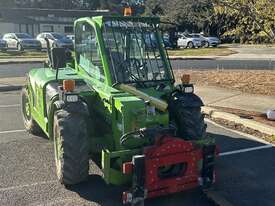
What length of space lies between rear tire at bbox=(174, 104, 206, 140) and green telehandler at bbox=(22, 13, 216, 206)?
0.01 metres

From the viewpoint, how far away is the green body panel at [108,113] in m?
5.45

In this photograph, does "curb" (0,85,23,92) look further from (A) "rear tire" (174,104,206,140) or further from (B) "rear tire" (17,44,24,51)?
(B) "rear tire" (17,44,24,51)

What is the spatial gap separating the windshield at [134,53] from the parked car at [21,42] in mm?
33115

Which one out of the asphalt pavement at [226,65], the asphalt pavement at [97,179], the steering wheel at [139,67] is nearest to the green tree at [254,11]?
the asphalt pavement at [97,179]

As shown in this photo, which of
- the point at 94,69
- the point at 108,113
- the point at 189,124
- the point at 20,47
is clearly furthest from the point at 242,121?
the point at 20,47

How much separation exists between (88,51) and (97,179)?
2.06 meters

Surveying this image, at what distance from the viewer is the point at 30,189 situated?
19.9 ft

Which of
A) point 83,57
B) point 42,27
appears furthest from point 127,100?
point 42,27

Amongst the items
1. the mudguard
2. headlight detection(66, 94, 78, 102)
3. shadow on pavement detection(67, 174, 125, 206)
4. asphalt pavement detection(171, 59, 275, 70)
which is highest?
headlight detection(66, 94, 78, 102)

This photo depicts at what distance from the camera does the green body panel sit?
215 inches

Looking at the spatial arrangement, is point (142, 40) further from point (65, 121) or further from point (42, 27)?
point (42, 27)

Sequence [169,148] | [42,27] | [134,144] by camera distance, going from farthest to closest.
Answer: [42,27] < [134,144] < [169,148]

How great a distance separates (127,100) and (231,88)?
9262 mm

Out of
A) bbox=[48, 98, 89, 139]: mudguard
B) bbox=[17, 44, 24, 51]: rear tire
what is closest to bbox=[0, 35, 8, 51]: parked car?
bbox=[17, 44, 24, 51]: rear tire
